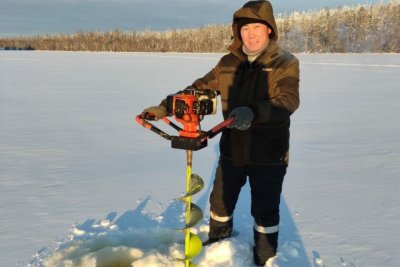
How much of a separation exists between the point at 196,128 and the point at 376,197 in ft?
6.92

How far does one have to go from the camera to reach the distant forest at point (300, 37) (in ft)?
108

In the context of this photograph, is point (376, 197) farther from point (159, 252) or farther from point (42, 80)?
point (42, 80)

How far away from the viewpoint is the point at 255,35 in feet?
7.68

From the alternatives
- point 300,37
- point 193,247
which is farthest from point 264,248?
point 300,37

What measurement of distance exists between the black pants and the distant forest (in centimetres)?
3099

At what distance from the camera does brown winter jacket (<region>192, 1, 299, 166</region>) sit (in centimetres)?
226

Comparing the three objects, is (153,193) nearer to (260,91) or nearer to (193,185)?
(193,185)

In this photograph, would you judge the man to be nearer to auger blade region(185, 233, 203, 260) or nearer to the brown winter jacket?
the brown winter jacket

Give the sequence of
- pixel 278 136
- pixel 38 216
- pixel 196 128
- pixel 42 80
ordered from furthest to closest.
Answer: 1. pixel 42 80
2. pixel 38 216
3. pixel 278 136
4. pixel 196 128

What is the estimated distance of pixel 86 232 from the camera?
2783mm

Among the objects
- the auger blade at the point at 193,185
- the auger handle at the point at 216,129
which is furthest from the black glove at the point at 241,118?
the auger blade at the point at 193,185

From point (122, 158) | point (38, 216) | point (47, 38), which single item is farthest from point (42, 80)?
point (47, 38)

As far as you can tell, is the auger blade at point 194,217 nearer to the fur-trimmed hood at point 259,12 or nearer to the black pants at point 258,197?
the black pants at point 258,197

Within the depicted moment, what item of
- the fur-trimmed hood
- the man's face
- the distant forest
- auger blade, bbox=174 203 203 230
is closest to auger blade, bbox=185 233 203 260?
auger blade, bbox=174 203 203 230
